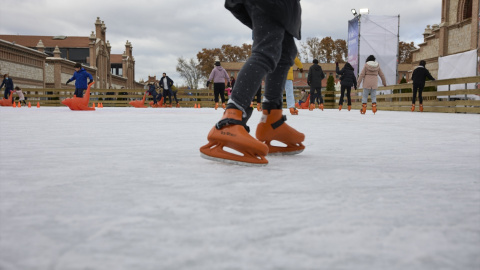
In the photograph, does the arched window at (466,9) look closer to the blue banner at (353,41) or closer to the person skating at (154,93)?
the blue banner at (353,41)

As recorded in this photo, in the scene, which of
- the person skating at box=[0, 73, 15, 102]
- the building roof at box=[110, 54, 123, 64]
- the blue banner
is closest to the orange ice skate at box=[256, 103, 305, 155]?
the person skating at box=[0, 73, 15, 102]

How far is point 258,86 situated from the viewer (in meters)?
2.31

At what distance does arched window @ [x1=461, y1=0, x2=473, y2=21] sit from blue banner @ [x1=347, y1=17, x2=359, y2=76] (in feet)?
23.2

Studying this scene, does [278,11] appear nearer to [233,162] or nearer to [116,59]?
[233,162]

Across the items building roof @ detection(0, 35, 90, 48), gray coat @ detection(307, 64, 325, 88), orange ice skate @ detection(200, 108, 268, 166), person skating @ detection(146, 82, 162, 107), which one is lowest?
orange ice skate @ detection(200, 108, 268, 166)

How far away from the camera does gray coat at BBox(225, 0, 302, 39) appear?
2254 millimetres

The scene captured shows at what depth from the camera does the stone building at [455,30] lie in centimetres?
2477

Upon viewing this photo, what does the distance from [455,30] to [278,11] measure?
2893 cm

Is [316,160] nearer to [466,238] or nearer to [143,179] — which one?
[143,179]

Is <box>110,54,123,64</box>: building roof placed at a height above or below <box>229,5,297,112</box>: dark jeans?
above

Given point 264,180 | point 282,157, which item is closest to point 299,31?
point 282,157

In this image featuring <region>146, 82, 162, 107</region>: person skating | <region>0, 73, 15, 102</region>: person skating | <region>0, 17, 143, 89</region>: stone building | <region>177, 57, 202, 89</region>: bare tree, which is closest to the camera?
<region>0, 73, 15, 102</region>: person skating

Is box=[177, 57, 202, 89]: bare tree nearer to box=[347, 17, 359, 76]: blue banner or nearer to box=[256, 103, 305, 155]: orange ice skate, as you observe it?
box=[347, 17, 359, 76]: blue banner

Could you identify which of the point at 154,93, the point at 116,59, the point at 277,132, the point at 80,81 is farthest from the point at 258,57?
the point at 116,59
